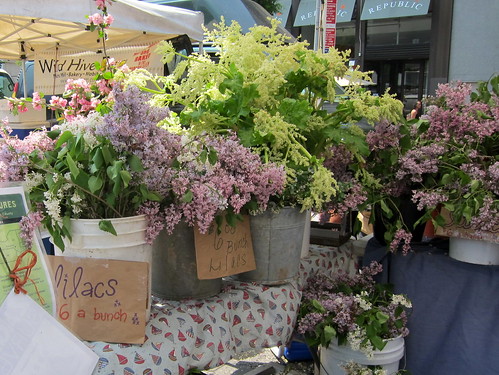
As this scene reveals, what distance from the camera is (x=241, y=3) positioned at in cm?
703

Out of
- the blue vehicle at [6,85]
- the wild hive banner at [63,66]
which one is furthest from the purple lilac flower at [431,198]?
the blue vehicle at [6,85]

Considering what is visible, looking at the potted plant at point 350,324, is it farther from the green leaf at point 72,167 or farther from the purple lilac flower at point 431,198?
the green leaf at point 72,167

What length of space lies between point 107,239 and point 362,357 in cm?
100

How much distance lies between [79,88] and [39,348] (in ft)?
3.32

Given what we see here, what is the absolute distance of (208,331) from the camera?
131 centimetres

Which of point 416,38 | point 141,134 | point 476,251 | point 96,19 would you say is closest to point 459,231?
point 476,251

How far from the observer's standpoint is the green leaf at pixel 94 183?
100cm

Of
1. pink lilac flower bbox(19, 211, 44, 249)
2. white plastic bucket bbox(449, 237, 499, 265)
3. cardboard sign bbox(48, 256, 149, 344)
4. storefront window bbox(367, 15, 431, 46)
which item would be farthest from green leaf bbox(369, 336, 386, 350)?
storefront window bbox(367, 15, 431, 46)

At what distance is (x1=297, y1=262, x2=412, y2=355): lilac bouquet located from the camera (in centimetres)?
156

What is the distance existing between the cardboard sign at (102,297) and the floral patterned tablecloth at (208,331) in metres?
0.04

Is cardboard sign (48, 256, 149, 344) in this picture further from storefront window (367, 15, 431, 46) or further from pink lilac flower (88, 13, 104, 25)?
storefront window (367, 15, 431, 46)

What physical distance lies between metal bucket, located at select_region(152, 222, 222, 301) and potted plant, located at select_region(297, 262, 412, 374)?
1.44 ft

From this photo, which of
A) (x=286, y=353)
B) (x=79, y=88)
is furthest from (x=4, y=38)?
(x=286, y=353)

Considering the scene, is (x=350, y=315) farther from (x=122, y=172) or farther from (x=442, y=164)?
(x=122, y=172)
